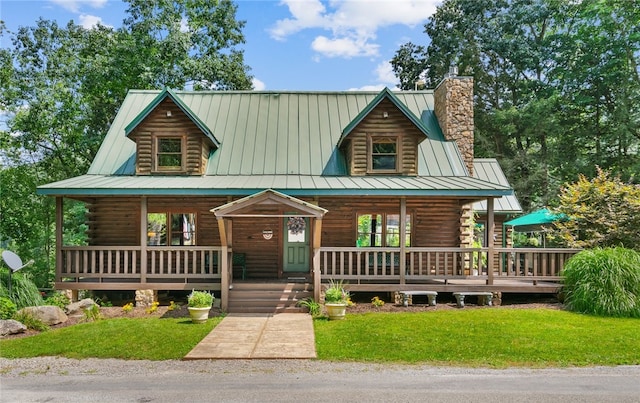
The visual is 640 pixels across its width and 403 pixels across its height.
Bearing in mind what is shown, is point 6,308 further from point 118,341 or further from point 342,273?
point 342,273

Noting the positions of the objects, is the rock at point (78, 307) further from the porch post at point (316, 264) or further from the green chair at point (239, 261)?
the porch post at point (316, 264)

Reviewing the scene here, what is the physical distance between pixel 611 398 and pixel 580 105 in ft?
90.8

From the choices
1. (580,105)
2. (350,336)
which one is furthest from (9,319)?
(580,105)

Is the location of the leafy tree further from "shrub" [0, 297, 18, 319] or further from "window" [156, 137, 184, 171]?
"shrub" [0, 297, 18, 319]

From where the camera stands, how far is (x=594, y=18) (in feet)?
90.1

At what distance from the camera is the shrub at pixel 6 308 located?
1116 cm

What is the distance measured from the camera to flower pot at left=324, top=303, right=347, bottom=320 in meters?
11.1

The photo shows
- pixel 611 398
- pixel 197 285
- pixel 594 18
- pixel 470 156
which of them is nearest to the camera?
pixel 611 398

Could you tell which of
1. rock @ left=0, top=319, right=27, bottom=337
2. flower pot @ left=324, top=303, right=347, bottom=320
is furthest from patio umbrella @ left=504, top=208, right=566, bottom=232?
rock @ left=0, top=319, right=27, bottom=337

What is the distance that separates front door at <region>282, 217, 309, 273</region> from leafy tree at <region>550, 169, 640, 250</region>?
8.95 m

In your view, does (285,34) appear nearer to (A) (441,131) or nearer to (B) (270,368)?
(A) (441,131)

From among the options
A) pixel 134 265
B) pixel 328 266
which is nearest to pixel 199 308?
pixel 134 265

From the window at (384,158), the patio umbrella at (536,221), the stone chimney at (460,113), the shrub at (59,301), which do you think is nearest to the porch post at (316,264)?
the window at (384,158)

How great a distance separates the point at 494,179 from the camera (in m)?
18.6
